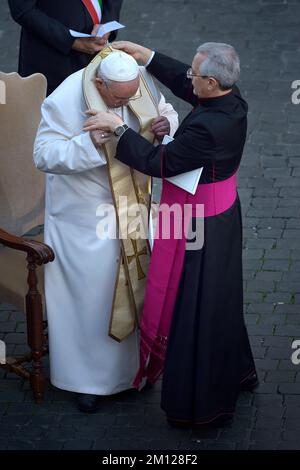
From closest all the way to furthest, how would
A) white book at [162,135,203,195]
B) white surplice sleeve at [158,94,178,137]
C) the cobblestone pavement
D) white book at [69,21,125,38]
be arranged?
white book at [162,135,203,195]
the cobblestone pavement
white surplice sleeve at [158,94,178,137]
white book at [69,21,125,38]

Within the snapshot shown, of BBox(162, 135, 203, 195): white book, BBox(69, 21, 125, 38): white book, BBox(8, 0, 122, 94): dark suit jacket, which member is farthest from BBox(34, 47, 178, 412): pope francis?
BBox(8, 0, 122, 94): dark suit jacket

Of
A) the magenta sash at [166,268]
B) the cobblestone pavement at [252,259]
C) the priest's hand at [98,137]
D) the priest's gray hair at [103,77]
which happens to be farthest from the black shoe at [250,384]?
the priest's gray hair at [103,77]

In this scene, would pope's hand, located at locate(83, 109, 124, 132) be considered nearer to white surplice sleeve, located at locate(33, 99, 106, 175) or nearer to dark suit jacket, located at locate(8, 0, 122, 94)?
white surplice sleeve, located at locate(33, 99, 106, 175)

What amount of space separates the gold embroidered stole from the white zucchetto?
18 cm

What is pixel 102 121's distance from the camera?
5.36 m

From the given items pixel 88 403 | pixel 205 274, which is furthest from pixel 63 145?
pixel 88 403

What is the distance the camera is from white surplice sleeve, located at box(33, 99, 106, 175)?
5.41 m

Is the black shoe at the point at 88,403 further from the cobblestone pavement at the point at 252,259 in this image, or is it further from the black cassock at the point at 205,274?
the black cassock at the point at 205,274

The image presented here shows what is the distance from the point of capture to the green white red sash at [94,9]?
7.32 m

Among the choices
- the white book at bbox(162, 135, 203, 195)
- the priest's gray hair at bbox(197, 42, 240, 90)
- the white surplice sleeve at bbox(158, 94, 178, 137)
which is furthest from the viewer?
the white surplice sleeve at bbox(158, 94, 178, 137)

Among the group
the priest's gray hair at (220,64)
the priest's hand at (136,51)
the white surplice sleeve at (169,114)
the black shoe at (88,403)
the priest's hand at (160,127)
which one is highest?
the priest's gray hair at (220,64)

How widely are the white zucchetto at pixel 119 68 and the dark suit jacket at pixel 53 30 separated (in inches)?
75.4

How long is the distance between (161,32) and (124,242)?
5500 millimetres

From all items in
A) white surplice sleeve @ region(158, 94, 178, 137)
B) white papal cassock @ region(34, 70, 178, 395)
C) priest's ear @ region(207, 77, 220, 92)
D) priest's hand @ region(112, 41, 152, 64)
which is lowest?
white papal cassock @ region(34, 70, 178, 395)
